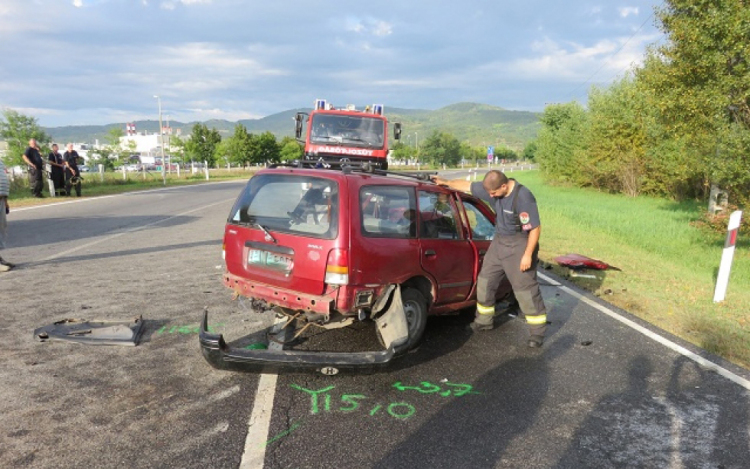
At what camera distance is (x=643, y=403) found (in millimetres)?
3822

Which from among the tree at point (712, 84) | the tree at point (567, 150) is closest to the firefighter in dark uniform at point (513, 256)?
the tree at point (712, 84)

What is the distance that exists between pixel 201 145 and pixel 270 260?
64583 mm

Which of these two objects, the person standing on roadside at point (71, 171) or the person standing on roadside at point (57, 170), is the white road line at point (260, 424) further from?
the person standing on roadside at point (71, 171)

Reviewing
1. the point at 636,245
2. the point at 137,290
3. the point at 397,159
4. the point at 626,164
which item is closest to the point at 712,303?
the point at 636,245

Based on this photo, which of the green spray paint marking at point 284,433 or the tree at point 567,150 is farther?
the tree at point 567,150

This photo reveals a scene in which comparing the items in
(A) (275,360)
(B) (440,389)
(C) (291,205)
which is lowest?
(B) (440,389)

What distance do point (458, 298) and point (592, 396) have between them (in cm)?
170

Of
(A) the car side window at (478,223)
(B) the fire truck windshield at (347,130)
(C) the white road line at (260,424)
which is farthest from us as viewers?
(B) the fire truck windshield at (347,130)

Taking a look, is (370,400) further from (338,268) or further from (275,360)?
(338,268)

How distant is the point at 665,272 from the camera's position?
8859 millimetres

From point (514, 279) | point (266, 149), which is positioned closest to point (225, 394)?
point (514, 279)

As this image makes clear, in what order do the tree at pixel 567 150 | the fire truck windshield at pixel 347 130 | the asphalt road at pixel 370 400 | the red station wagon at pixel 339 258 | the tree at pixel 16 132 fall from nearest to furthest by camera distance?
1. the asphalt road at pixel 370 400
2. the red station wagon at pixel 339 258
3. the fire truck windshield at pixel 347 130
4. the tree at pixel 567 150
5. the tree at pixel 16 132

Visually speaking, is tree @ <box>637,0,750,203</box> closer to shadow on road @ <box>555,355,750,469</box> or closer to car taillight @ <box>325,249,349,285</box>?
shadow on road @ <box>555,355,750,469</box>

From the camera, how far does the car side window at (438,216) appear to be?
4912mm
